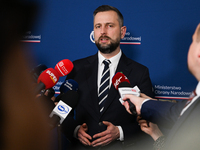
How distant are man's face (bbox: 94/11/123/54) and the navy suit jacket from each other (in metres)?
Result: 0.15

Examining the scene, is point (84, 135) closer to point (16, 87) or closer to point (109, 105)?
point (109, 105)

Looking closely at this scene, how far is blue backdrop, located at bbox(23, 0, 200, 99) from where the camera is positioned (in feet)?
6.33

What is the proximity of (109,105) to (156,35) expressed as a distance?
91 centimetres

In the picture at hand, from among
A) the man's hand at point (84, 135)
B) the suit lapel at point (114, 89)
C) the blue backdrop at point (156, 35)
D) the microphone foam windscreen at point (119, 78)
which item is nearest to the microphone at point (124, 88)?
the microphone foam windscreen at point (119, 78)

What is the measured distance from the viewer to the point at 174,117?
3.82 ft

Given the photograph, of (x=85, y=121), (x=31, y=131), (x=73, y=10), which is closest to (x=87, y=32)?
(x=73, y=10)

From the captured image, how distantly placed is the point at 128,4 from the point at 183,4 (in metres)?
0.54

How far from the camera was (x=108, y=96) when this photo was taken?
158 centimetres

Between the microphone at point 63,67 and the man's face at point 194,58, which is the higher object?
the man's face at point 194,58

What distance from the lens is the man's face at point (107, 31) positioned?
5.59ft

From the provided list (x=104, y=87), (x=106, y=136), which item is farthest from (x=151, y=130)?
(x=104, y=87)

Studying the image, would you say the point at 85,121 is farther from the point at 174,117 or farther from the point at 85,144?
the point at 174,117

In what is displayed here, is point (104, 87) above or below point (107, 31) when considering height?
below

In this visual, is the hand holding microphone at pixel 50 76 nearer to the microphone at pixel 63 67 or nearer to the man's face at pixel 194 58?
the microphone at pixel 63 67
